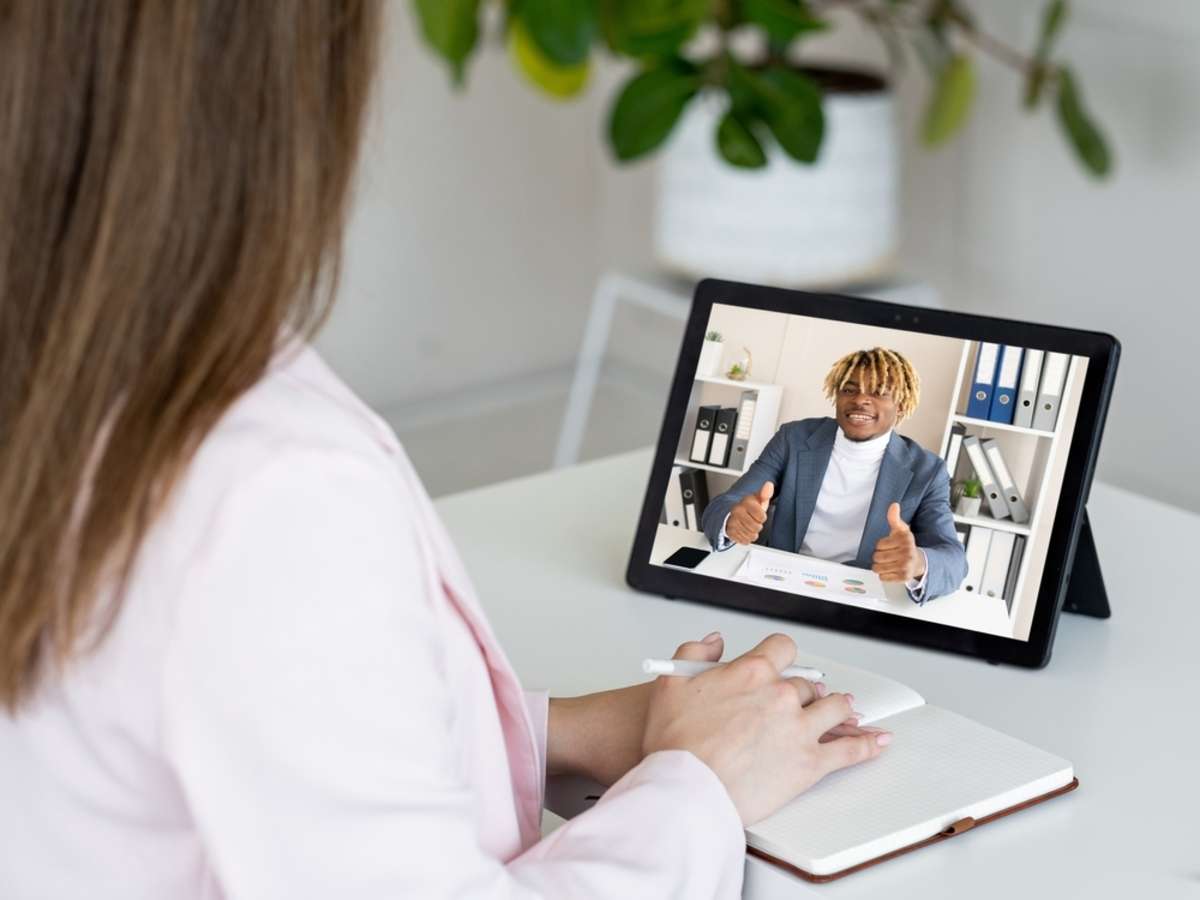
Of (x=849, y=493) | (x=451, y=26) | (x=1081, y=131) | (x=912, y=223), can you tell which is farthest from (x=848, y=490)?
(x=912, y=223)

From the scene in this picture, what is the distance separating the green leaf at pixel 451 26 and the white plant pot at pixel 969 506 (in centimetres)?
118

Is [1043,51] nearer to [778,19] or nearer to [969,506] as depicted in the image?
[778,19]

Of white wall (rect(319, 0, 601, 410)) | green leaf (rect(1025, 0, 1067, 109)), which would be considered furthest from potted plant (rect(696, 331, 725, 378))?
white wall (rect(319, 0, 601, 410))

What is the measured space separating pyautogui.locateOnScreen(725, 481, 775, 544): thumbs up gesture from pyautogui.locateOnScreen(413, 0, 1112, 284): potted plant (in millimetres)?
1031

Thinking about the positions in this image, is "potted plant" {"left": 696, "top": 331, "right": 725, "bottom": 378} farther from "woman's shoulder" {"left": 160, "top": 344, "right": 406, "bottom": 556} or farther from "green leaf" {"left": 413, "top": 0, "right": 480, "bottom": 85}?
"green leaf" {"left": 413, "top": 0, "right": 480, "bottom": 85}

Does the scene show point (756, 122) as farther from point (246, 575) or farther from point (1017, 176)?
point (246, 575)

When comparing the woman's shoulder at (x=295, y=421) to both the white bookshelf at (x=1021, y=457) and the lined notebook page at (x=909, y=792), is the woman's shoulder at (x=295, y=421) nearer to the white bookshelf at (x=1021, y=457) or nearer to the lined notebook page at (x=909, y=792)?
the lined notebook page at (x=909, y=792)

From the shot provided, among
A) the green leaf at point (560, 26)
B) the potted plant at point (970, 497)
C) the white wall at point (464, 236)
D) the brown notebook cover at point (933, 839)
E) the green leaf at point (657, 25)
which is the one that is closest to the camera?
the brown notebook cover at point (933, 839)

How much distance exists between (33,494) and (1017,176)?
2.22m

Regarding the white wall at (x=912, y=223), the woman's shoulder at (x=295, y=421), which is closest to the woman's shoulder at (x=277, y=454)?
the woman's shoulder at (x=295, y=421)

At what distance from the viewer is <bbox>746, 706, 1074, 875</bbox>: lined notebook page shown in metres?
0.81

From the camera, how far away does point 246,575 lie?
578 mm

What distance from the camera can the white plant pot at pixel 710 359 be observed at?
1133 millimetres

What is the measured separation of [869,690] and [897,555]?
0.12m
